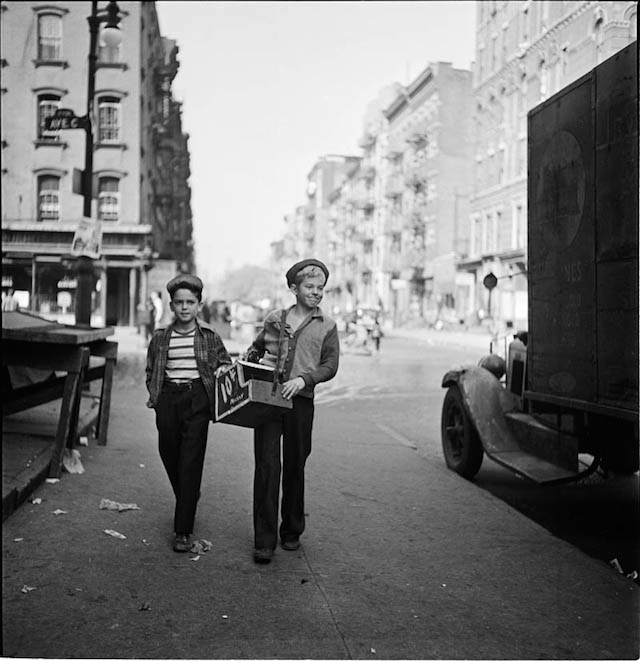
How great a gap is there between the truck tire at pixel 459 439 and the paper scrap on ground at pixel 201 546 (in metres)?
2.91

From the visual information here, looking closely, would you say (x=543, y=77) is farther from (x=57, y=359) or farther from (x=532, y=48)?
(x=57, y=359)

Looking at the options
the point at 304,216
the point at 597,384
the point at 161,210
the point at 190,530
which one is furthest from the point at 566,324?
the point at 304,216

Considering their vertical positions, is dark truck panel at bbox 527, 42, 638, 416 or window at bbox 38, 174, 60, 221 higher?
window at bbox 38, 174, 60, 221

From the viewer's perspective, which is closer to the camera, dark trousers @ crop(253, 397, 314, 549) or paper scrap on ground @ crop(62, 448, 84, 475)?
dark trousers @ crop(253, 397, 314, 549)

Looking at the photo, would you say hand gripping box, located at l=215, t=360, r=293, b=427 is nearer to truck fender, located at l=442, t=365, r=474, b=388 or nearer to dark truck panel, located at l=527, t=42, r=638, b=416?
dark truck panel, located at l=527, t=42, r=638, b=416

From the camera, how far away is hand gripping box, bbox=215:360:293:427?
4176 mm

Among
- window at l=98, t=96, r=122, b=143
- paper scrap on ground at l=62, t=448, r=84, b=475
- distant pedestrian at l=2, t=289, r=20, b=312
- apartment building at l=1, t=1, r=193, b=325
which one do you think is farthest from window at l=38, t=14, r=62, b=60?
window at l=98, t=96, r=122, b=143

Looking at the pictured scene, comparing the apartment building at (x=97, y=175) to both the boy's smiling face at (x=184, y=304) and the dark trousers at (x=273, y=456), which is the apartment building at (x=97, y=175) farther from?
the dark trousers at (x=273, y=456)

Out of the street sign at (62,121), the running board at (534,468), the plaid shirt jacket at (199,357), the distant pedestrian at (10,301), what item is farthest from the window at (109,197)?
the plaid shirt jacket at (199,357)

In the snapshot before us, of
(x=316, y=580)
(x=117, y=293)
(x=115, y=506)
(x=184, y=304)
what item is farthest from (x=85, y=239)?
(x=117, y=293)

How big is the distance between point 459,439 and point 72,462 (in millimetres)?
3424

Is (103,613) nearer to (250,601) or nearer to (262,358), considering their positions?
(250,601)

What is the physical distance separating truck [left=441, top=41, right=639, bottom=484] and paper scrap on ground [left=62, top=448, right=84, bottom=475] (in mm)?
3299

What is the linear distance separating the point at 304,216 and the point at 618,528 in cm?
10266
